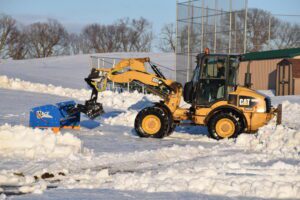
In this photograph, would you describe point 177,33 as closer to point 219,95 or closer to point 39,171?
point 219,95

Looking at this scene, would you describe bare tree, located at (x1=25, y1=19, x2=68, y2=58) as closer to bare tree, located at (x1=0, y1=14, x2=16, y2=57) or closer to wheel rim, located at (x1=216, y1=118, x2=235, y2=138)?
bare tree, located at (x1=0, y1=14, x2=16, y2=57)

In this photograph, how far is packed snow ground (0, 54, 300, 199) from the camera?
6.73m

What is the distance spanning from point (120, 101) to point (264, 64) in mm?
12972

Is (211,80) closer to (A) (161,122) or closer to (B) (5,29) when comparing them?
(A) (161,122)

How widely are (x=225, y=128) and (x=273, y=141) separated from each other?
1857mm

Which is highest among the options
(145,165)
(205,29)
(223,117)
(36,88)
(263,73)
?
(205,29)

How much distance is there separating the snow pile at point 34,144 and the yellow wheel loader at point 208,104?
11.4 ft

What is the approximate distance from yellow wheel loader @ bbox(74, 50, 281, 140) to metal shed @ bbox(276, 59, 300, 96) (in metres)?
16.0

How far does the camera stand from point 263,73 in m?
32.3

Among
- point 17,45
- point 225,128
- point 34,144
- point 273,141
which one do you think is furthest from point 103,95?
point 17,45

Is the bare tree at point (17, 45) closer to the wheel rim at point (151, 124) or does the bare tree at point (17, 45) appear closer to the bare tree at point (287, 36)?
the bare tree at point (287, 36)

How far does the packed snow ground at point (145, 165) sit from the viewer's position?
22.1 ft

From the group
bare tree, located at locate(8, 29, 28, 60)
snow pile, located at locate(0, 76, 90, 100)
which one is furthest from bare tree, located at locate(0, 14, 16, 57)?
snow pile, located at locate(0, 76, 90, 100)

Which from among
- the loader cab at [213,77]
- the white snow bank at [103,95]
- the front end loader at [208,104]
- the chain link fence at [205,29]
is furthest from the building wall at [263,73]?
the loader cab at [213,77]
